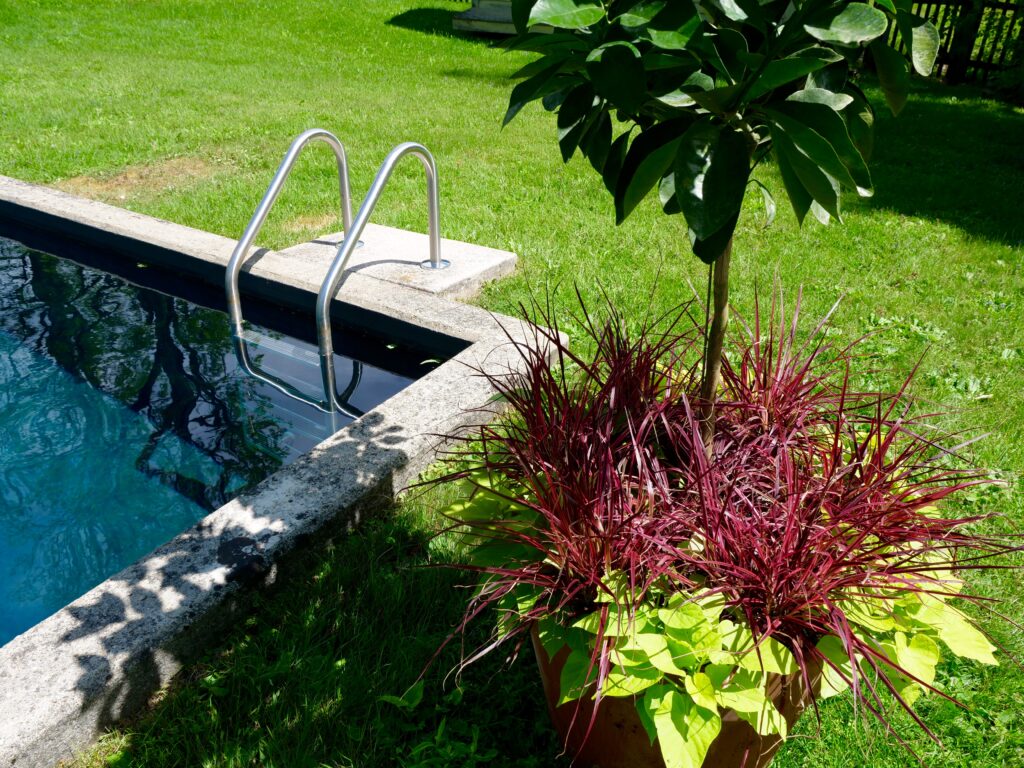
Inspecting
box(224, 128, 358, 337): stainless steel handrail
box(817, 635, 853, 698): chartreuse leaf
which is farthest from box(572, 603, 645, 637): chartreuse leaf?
box(224, 128, 358, 337): stainless steel handrail

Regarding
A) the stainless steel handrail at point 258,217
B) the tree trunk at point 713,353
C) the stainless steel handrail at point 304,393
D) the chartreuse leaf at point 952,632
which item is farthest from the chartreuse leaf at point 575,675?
the stainless steel handrail at point 258,217

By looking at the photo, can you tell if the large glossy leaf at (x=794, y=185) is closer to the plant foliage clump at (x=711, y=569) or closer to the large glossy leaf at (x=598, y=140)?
the large glossy leaf at (x=598, y=140)

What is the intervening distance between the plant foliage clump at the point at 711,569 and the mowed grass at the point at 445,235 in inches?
19.4

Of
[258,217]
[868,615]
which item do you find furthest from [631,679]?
[258,217]

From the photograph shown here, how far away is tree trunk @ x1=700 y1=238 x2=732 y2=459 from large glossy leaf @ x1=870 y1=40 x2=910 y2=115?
1.68 ft

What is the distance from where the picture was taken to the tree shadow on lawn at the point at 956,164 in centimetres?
646

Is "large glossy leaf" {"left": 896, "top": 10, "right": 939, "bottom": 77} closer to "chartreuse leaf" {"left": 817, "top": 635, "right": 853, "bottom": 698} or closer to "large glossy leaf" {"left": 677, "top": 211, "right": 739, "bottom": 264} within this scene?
"large glossy leaf" {"left": 677, "top": 211, "right": 739, "bottom": 264}

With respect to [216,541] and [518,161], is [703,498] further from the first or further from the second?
[518,161]

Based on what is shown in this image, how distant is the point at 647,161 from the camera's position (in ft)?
4.90

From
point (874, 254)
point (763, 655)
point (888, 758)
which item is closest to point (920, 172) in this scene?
point (874, 254)

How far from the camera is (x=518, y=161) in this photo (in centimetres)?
750

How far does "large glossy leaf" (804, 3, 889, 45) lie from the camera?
127cm

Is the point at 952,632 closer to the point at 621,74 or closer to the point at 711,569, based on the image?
the point at 711,569

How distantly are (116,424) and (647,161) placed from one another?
3547 millimetres
